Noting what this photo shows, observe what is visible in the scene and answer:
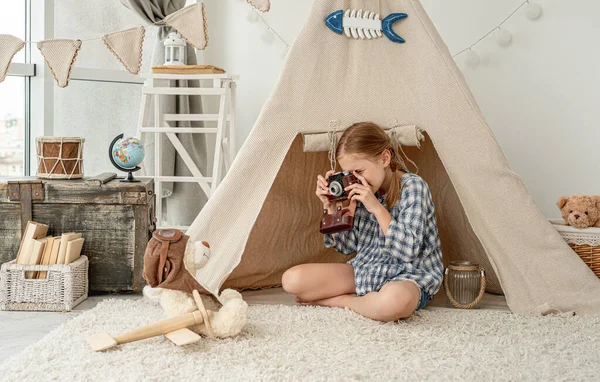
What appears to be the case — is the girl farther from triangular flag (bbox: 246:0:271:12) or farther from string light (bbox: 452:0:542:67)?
string light (bbox: 452:0:542:67)

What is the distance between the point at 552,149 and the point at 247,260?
5.25 feet

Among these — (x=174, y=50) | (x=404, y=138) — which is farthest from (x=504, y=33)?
(x=174, y=50)

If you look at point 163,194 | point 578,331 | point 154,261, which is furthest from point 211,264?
point 163,194

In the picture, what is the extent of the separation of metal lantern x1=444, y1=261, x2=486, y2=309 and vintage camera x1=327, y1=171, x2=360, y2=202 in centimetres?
47

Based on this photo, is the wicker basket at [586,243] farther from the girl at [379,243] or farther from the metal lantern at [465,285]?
the girl at [379,243]

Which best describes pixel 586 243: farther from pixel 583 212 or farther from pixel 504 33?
pixel 504 33

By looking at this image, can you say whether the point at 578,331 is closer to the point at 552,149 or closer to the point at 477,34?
the point at 552,149

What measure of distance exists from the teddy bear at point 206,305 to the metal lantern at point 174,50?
150 cm

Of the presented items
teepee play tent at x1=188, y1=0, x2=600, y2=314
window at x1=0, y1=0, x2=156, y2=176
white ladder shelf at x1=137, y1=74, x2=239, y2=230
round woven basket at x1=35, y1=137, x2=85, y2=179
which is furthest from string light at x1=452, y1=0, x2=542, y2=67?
round woven basket at x1=35, y1=137, x2=85, y2=179

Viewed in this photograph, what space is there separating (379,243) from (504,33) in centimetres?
154

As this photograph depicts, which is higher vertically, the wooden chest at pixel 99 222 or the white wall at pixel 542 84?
the white wall at pixel 542 84

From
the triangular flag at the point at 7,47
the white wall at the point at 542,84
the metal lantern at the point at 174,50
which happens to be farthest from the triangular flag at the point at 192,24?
the white wall at the point at 542,84

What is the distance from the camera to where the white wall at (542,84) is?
9.70ft

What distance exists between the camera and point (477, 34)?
10.4 feet
